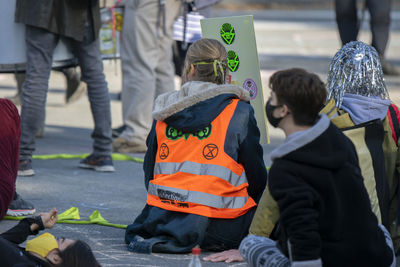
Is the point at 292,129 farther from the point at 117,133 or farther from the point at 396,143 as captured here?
the point at 117,133

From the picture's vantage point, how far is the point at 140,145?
610 cm

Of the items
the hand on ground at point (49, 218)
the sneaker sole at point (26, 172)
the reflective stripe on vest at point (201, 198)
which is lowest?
the sneaker sole at point (26, 172)

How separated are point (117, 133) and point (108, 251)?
2757 millimetres

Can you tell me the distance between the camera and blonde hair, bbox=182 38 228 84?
3.71 metres

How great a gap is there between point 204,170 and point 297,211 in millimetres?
928

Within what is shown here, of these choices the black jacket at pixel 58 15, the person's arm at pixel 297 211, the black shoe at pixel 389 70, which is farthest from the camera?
the black shoe at pixel 389 70

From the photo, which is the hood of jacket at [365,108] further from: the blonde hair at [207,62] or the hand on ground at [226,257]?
the hand on ground at [226,257]

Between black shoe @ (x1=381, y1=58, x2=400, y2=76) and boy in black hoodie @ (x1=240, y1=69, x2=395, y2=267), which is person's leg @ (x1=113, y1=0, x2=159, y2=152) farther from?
black shoe @ (x1=381, y1=58, x2=400, y2=76)

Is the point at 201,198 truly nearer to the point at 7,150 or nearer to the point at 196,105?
the point at 196,105

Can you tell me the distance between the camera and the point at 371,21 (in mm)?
7285

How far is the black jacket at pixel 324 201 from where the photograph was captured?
8.98 ft

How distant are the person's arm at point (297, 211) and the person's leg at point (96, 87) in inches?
103

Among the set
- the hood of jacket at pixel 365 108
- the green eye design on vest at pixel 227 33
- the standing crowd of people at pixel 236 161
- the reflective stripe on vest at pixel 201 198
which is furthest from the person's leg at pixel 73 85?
the hood of jacket at pixel 365 108

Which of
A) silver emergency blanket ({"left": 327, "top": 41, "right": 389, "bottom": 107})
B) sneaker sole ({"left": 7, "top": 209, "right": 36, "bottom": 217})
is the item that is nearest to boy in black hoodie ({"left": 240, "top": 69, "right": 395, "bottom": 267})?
silver emergency blanket ({"left": 327, "top": 41, "right": 389, "bottom": 107})
